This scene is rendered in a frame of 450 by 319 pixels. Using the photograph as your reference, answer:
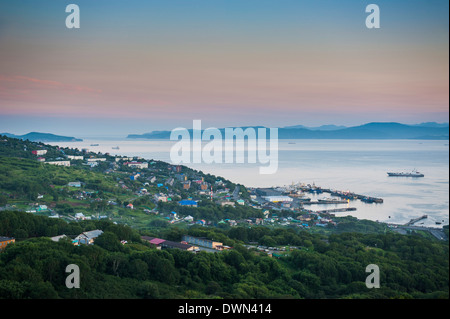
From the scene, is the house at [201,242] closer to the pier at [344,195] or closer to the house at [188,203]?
the house at [188,203]

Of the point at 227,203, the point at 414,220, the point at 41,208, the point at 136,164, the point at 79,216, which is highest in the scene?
the point at 136,164

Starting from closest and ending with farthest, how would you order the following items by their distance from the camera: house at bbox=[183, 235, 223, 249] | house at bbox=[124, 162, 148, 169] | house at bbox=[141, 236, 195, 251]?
house at bbox=[141, 236, 195, 251]
house at bbox=[183, 235, 223, 249]
house at bbox=[124, 162, 148, 169]

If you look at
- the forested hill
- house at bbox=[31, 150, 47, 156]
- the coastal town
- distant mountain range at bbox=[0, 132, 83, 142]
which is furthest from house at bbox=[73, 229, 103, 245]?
distant mountain range at bbox=[0, 132, 83, 142]

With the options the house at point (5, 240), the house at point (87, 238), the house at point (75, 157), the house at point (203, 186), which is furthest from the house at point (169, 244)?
the house at point (75, 157)

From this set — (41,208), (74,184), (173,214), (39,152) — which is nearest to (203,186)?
(173,214)

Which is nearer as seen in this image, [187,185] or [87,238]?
[87,238]

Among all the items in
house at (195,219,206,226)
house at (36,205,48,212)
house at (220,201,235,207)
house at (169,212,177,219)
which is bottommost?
house at (195,219,206,226)

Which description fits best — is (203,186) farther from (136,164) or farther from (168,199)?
(136,164)

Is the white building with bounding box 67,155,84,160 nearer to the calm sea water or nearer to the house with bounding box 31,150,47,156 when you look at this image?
the house with bounding box 31,150,47,156

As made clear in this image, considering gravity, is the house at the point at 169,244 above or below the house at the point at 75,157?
below

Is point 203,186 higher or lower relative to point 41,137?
lower

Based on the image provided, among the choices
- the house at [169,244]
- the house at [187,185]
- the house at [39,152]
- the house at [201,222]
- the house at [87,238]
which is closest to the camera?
the house at [87,238]

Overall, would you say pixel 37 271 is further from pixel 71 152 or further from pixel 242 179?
pixel 71 152
